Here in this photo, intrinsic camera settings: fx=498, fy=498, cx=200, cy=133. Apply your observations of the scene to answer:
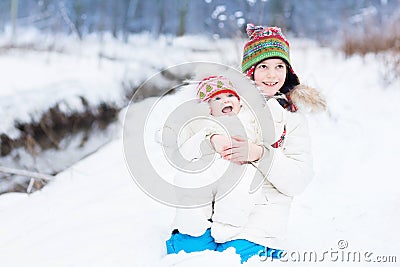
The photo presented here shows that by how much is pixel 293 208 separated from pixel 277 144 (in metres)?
0.85

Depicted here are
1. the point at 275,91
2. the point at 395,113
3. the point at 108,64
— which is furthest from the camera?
the point at 108,64

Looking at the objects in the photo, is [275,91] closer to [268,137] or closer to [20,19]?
[268,137]

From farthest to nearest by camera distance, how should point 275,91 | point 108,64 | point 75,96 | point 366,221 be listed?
1. point 108,64
2. point 75,96
3. point 366,221
4. point 275,91

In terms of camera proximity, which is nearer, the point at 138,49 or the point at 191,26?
the point at 138,49

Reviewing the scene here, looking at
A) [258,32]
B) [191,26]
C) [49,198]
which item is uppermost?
[191,26]

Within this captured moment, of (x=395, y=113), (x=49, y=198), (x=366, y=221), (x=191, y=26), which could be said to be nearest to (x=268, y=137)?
(x=366, y=221)

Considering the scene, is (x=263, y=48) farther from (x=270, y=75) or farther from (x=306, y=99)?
(x=306, y=99)

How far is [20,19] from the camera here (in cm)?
1462

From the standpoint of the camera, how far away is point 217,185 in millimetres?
1710

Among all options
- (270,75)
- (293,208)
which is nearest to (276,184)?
(270,75)

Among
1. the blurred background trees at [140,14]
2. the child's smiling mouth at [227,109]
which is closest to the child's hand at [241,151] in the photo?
the child's smiling mouth at [227,109]

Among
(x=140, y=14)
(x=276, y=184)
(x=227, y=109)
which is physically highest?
(x=140, y=14)

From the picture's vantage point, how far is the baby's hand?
1661 millimetres

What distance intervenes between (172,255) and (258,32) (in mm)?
892
